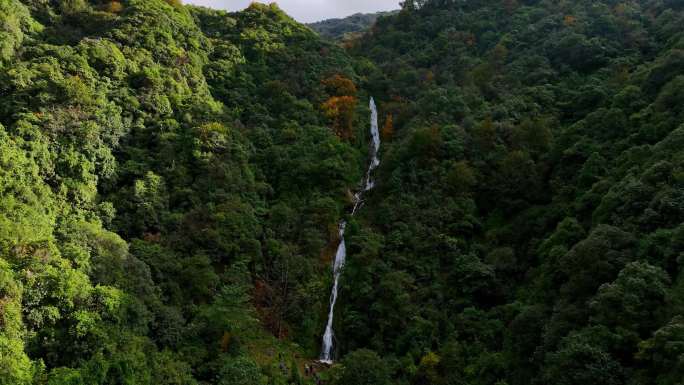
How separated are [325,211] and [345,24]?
10247 centimetres

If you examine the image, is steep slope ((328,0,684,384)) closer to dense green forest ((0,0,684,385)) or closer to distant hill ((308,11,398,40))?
dense green forest ((0,0,684,385))

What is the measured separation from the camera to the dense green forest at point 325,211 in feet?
74.3

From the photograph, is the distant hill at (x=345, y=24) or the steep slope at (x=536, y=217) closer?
the steep slope at (x=536, y=217)

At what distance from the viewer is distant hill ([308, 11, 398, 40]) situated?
122 metres

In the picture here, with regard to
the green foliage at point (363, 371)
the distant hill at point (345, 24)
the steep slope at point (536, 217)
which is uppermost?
the distant hill at point (345, 24)

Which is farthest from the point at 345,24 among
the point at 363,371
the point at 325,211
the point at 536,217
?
the point at 363,371

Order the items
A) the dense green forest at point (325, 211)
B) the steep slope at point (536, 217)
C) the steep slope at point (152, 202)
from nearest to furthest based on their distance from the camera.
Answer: the steep slope at point (536, 217) < the dense green forest at point (325, 211) < the steep slope at point (152, 202)

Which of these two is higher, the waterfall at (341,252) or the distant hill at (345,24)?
the distant hill at (345,24)

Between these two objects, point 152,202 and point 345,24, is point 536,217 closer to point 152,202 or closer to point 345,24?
point 152,202

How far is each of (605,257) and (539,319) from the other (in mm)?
4457

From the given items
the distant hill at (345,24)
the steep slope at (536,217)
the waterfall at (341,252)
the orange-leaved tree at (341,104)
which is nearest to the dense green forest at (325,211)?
the steep slope at (536,217)

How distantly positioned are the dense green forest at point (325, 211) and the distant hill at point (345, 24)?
233 feet

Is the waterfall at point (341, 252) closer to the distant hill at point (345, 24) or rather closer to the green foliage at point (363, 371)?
the green foliage at point (363, 371)

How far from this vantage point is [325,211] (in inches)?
1548
